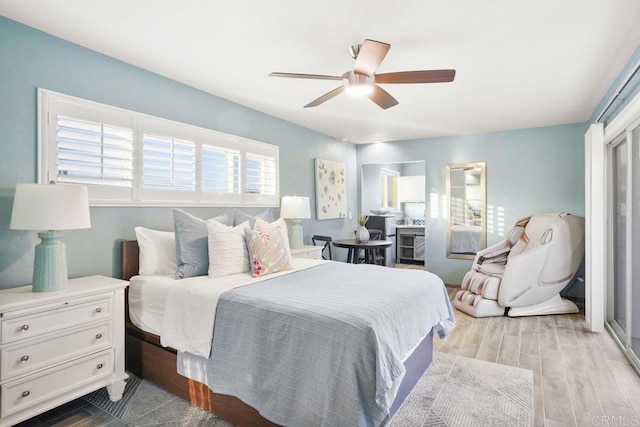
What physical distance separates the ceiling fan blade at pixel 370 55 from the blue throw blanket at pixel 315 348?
147 cm

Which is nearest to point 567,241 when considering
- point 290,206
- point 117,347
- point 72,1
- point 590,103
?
point 590,103

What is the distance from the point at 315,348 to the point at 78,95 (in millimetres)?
2491

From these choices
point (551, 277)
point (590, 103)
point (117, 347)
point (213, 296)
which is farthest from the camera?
point (551, 277)

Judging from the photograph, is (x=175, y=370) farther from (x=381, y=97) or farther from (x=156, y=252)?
(x=381, y=97)

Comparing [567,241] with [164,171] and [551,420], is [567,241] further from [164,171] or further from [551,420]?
[164,171]

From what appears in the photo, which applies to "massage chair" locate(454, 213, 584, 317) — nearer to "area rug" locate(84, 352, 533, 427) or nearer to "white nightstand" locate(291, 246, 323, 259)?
"area rug" locate(84, 352, 533, 427)

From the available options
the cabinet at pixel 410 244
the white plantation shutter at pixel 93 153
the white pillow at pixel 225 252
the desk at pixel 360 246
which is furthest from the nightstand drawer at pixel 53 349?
the cabinet at pixel 410 244

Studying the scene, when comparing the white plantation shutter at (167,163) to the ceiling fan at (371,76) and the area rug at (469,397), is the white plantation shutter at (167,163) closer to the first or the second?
the ceiling fan at (371,76)

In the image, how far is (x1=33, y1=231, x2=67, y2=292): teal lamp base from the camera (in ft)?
6.82

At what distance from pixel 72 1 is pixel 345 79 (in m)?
1.71

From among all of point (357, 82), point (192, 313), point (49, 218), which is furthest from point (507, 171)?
point (49, 218)

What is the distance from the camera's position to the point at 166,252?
9.34ft

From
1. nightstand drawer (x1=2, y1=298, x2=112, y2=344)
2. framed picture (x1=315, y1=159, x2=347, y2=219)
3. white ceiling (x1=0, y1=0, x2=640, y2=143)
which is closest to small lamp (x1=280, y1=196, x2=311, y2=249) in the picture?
framed picture (x1=315, y1=159, x2=347, y2=219)

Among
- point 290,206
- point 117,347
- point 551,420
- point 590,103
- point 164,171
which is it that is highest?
point 590,103
